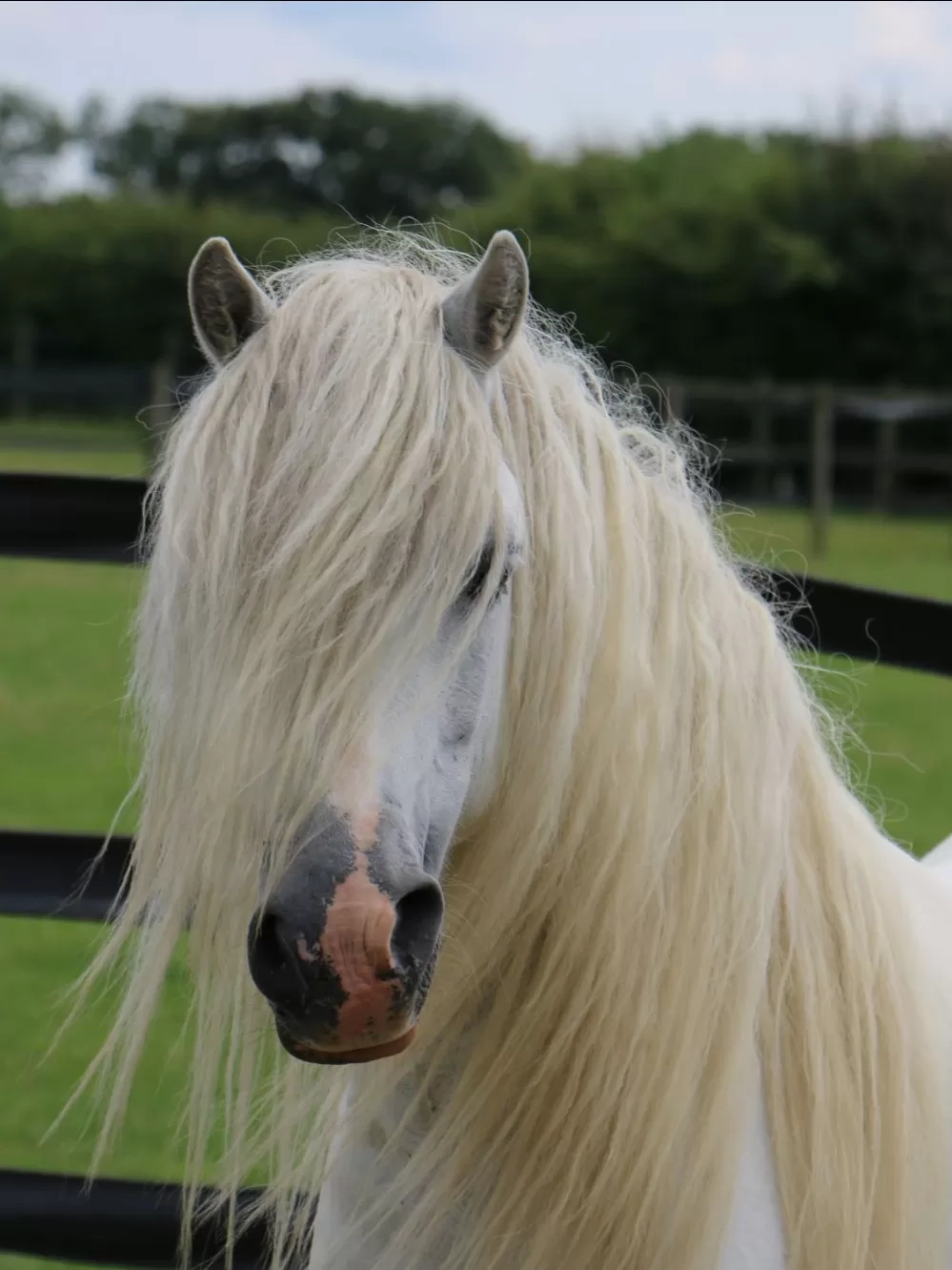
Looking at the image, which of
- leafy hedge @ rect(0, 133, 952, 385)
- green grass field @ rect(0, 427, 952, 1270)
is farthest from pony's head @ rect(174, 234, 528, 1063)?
leafy hedge @ rect(0, 133, 952, 385)

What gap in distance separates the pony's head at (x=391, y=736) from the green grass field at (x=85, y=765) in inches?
20.6

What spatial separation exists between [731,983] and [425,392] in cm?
57

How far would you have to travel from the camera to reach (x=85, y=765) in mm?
5492

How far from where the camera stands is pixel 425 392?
1.03 m

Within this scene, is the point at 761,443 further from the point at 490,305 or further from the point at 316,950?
the point at 316,950

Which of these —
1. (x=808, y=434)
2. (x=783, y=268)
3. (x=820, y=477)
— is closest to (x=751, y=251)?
(x=783, y=268)

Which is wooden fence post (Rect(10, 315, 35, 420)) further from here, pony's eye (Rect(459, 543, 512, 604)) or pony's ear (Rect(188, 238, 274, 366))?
pony's eye (Rect(459, 543, 512, 604))

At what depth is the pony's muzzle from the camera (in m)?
0.88

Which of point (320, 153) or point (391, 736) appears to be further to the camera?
point (320, 153)

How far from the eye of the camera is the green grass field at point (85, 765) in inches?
105

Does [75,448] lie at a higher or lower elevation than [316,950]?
lower

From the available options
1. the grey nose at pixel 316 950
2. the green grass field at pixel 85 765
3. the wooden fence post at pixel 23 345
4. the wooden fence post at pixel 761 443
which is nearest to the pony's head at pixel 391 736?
the grey nose at pixel 316 950

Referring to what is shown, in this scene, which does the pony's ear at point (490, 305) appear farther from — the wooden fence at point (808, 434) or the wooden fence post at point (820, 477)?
the wooden fence at point (808, 434)

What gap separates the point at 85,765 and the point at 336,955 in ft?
16.0
